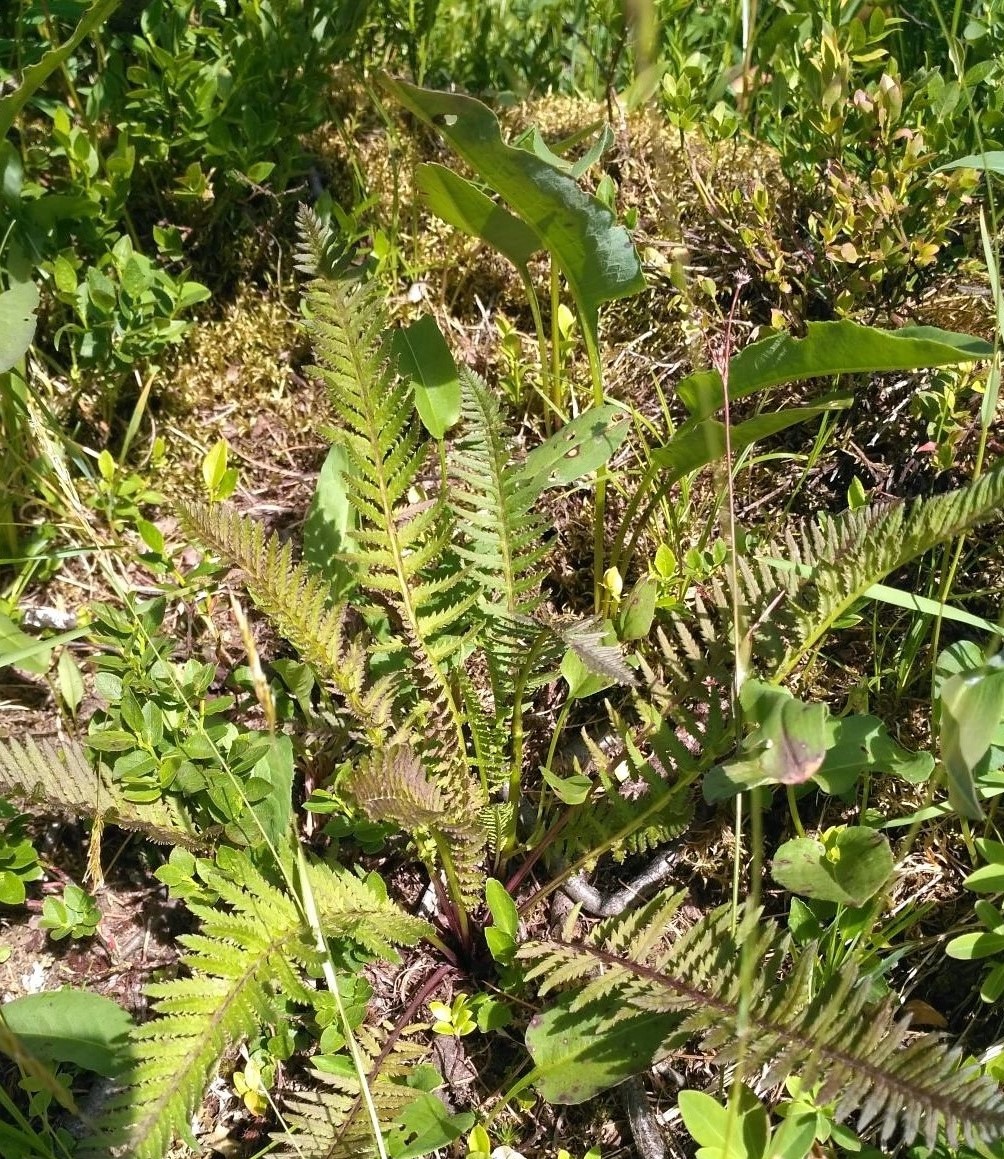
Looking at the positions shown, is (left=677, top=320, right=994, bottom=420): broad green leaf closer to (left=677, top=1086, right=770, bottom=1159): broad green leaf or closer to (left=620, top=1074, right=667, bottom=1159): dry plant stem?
(left=677, top=1086, right=770, bottom=1159): broad green leaf

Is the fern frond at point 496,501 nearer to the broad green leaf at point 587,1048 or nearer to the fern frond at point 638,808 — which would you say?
the fern frond at point 638,808

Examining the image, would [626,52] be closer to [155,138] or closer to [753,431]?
[155,138]

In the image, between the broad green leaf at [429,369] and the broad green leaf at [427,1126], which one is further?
the broad green leaf at [429,369]

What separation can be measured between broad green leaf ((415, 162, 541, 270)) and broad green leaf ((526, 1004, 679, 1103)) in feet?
3.92

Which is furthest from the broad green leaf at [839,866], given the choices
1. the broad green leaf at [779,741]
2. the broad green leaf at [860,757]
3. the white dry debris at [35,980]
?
the white dry debris at [35,980]

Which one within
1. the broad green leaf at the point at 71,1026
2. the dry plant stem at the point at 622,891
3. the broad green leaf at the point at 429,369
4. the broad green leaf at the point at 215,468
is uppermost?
the broad green leaf at the point at 429,369

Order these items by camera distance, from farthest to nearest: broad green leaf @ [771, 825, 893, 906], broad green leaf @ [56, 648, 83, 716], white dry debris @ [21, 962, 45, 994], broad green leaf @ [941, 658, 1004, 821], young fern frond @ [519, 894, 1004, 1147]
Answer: broad green leaf @ [56, 648, 83, 716]
white dry debris @ [21, 962, 45, 994]
broad green leaf @ [771, 825, 893, 906]
young fern frond @ [519, 894, 1004, 1147]
broad green leaf @ [941, 658, 1004, 821]

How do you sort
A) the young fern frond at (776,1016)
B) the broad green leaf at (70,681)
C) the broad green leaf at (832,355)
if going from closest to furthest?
the young fern frond at (776,1016), the broad green leaf at (832,355), the broad green leaf at (70,681)

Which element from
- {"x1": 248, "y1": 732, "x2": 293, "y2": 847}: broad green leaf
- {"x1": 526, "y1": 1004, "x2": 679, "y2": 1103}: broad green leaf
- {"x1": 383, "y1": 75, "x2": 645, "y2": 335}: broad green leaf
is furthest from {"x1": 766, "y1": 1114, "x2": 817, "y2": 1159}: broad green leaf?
{"x1": 383, "y1": 75, "x2": 645, "y2": 335}: broad green leaf

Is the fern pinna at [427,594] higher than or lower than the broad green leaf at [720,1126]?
higher

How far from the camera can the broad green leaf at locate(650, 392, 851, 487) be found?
5.04ft

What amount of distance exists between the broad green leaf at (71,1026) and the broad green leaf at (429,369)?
1.04 meters

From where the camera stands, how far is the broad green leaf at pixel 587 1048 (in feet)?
4.93

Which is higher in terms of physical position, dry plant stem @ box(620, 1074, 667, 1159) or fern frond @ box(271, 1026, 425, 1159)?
fern frond @ box(271, 1026, 425, 1159)
